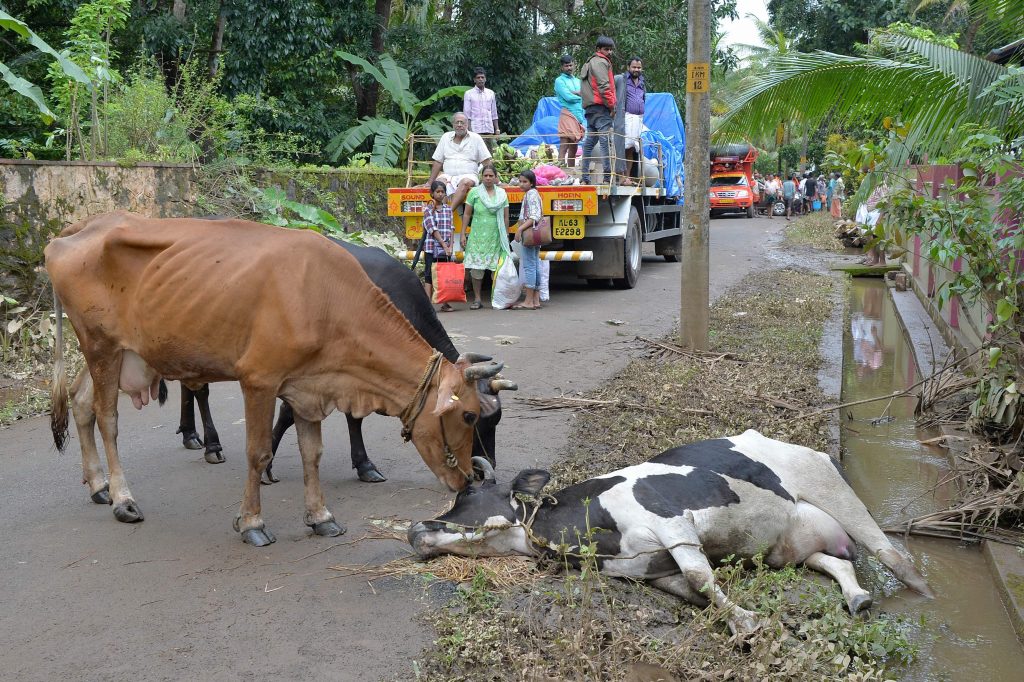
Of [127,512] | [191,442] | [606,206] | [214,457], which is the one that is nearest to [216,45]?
[606,206]

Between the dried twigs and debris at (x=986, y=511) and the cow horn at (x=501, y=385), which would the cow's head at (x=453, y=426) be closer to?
the cow horn at (x=501, y=385)

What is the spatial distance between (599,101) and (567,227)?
1.93 m

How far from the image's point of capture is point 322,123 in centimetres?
2023

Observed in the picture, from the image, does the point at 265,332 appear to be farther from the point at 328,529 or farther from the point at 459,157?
the point at 459,157

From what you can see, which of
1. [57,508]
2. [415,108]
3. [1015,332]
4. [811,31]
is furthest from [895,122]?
[811,31]

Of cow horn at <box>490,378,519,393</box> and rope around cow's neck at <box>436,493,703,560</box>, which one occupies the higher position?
cow horn at <box>490,378,519,393</box>

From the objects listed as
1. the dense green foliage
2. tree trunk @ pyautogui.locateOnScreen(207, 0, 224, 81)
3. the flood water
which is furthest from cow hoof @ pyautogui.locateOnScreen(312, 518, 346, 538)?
tree trunk @ pyautogui.locateOnScreen(207, 0, 224, 81)

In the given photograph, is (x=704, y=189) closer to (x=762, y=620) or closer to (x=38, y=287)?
(x=762, y=620)

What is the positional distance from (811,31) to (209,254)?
114 ft

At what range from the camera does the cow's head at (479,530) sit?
4363mm

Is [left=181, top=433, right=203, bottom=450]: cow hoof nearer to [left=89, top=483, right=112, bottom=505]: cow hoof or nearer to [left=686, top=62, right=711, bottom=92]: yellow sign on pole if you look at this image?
[left=89, top=483, right=112, bottom=505]: cow hoof

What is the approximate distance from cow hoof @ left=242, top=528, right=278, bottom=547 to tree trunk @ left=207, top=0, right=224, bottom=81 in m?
15.6

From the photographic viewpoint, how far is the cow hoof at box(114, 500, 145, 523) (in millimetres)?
5258

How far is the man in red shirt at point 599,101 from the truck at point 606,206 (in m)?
0.35
